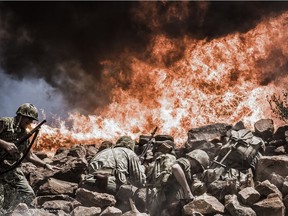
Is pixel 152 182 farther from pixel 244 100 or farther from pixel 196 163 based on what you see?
pixel 244 100

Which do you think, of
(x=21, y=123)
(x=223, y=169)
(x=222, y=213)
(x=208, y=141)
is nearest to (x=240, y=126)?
(x=208, y=141)

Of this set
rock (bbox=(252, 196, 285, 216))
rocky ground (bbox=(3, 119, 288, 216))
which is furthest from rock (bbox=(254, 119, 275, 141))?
rock (bbox=(252, 196, 285, 216))

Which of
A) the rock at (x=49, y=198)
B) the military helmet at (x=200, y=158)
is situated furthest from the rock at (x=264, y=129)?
the rock at (x=49, y=198)

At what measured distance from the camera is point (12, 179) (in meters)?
7.52

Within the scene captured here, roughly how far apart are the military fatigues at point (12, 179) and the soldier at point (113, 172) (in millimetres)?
2229

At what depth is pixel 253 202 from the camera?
8.86 meters

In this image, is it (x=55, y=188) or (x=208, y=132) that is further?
(x=208, y=132)

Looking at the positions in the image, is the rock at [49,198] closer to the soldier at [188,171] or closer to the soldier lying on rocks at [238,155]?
the soldier at [188,171]

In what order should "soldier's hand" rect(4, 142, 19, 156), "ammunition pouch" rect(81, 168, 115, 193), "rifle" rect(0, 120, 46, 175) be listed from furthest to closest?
"ammunition pouch" rect(81, 168, 115, 193), "rifle" rect(0, 120, 46, 175), "soldier's hand" rect(4, 142, 19, 156)

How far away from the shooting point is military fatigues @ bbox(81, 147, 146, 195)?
9.66m

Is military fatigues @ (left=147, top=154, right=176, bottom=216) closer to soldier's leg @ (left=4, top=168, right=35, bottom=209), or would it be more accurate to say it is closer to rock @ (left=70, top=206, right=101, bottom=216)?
rock @ (left=70, top=206, right=101, bottom=216)

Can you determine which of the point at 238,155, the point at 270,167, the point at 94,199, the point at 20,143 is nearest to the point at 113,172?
the point at 94,199

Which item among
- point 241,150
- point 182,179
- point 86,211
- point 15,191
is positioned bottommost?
point 86,211

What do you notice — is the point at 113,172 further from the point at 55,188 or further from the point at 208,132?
the point at 208,132
